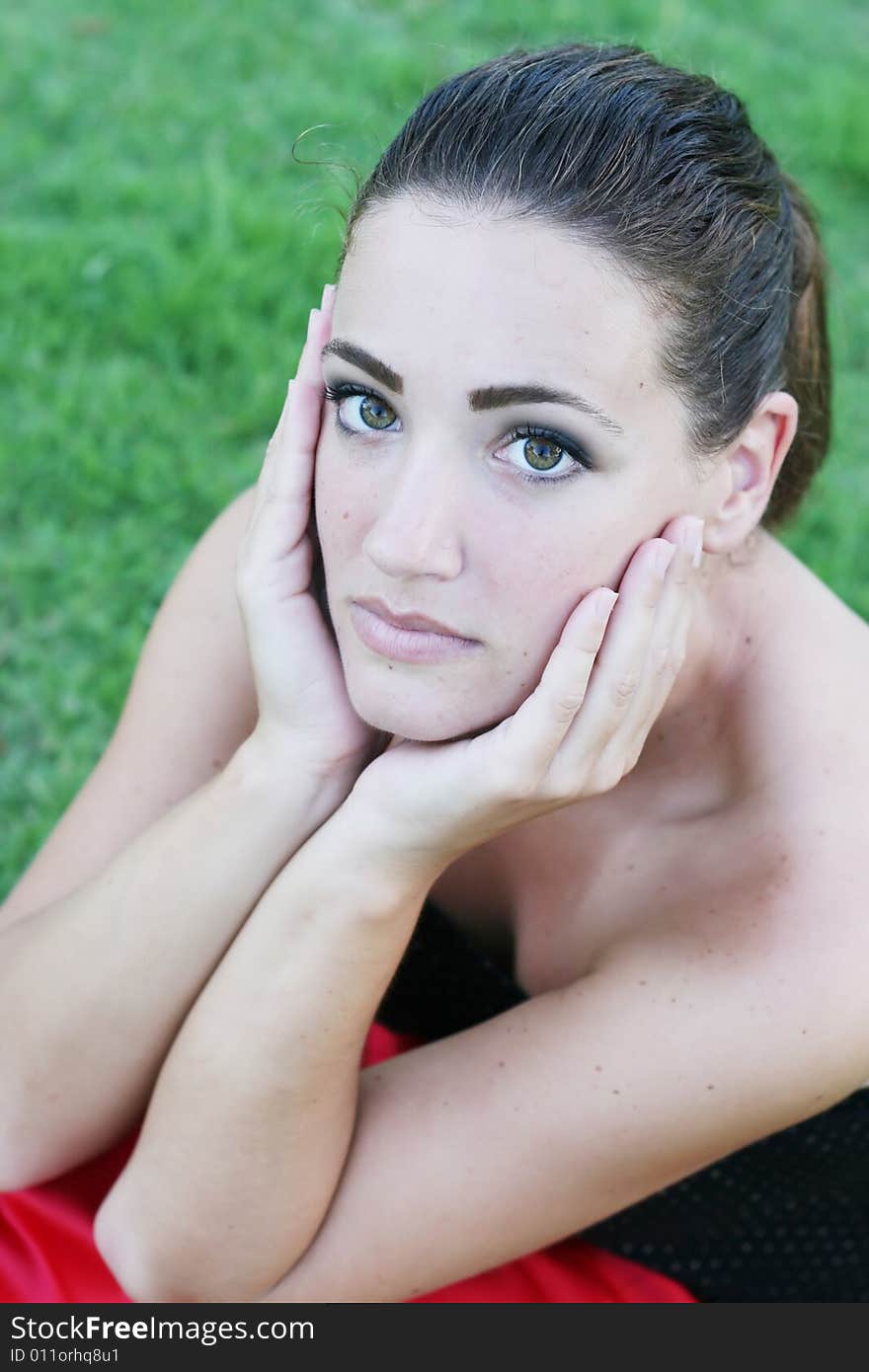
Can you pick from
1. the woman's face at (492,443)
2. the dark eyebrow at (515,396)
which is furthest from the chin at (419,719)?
the dark eyebrow at (515,396)

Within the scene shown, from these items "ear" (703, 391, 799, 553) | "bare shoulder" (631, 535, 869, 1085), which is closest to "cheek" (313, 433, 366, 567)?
"ear" (703, 391, 799, 553)

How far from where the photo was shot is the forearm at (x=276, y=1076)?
2.49 meters

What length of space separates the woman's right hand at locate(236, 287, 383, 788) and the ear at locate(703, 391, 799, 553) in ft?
2.27

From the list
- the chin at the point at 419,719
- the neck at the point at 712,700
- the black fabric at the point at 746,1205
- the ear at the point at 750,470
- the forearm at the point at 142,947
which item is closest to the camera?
the chin at the point at 419,719

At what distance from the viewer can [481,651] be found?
2.37 metres

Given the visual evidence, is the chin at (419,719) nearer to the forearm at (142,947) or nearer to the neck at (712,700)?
the forearm at (142,947)

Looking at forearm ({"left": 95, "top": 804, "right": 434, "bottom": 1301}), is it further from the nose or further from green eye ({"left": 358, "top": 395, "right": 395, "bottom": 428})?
green eye ({"left": 358, "top": 395, "right": 395, "bottom": 428})

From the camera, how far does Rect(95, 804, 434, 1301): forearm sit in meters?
2.49

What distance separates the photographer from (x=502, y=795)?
2.41m

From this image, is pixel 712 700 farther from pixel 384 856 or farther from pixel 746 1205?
pixel 746 1205

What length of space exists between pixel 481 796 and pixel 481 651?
0.23m

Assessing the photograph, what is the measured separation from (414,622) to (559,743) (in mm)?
310

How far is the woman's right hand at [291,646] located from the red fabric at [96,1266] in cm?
62
